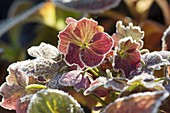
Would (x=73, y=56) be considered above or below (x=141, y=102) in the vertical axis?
above

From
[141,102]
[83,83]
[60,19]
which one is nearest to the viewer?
[141,102]

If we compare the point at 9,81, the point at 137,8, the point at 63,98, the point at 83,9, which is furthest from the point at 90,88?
the point at 137,8

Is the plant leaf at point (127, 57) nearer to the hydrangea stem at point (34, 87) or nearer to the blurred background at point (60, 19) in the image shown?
the hydrangea stem at point (34, 87)

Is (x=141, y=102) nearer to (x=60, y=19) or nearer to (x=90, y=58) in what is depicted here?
(x=90, y=58)

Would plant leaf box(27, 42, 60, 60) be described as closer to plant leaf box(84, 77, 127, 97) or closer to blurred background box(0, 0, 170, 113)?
plant leaf box(84, 77, 127, 97)

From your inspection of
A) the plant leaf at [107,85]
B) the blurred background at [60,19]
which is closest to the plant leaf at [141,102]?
the plant leaf at [107,85]

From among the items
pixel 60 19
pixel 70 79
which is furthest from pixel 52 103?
pixel 60 19

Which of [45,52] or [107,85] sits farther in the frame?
[45,52]

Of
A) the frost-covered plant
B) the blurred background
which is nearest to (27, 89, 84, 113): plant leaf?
the frost-covered plant
